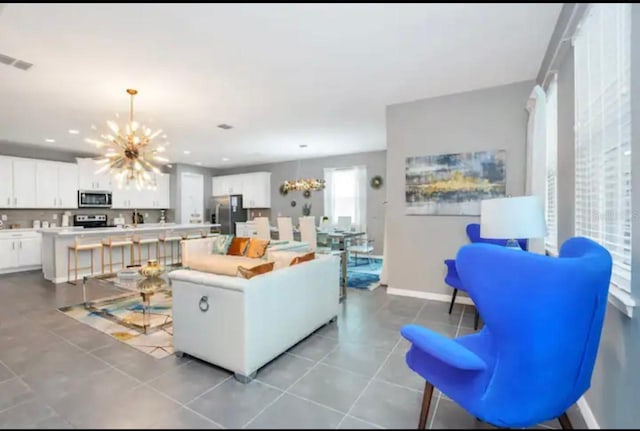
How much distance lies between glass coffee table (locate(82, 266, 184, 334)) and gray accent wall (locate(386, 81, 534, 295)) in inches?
115

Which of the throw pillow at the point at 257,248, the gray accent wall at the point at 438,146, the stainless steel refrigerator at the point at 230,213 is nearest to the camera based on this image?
the gray accent wall at the point at 438,146

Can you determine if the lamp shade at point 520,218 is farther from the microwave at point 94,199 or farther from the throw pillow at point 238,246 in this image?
the microwave at point 94,199

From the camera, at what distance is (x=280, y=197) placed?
875cm

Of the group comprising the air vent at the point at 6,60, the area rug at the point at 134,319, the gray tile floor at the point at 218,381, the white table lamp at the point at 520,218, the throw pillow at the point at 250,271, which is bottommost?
the area rug at the point at 134,319

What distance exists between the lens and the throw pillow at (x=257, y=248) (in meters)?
4.26

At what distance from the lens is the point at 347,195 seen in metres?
7.84

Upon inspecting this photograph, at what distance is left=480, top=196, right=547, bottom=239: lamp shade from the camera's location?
2.01 metres

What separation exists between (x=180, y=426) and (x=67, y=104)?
4.84 m

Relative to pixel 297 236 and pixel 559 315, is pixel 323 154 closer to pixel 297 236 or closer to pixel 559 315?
pixel 297 236

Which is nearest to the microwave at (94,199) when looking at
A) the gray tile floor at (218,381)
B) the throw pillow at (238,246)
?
the gray tile floor at (218,381)

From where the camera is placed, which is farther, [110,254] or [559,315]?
[110,254]

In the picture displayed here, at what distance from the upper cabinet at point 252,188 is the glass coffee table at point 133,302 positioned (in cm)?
466

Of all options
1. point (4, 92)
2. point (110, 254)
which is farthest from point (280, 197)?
point (4, 92)

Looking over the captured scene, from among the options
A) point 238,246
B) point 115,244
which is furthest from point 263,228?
point 115,244
